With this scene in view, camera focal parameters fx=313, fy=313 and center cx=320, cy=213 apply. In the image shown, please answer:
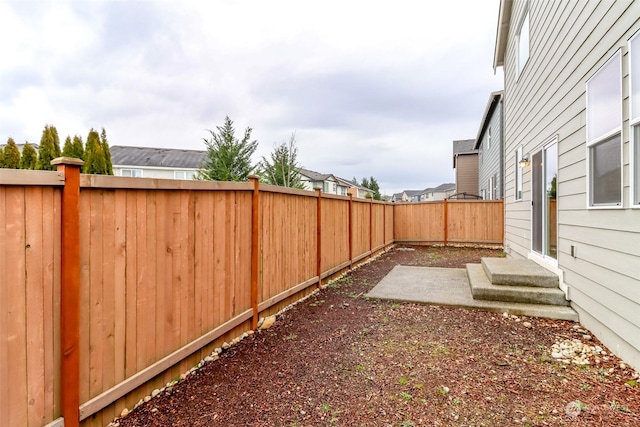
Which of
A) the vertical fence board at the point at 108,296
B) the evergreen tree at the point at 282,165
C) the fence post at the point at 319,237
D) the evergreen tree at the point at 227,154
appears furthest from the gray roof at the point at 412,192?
the vertical fence board at the point at 108,296

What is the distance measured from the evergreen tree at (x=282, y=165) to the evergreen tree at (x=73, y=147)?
9.03 meters

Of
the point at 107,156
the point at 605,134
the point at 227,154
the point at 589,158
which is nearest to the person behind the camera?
the point at 605,134

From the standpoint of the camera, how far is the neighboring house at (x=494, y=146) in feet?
38.8

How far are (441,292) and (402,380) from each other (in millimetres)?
2750

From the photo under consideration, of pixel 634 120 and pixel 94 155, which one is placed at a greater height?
pixel 94 155

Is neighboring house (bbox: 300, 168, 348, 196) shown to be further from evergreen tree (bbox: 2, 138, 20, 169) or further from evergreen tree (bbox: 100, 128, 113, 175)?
evergreen tree (bbox: 2, 138, 20, 169)

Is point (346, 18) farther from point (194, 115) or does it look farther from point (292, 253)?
point (194, 115)

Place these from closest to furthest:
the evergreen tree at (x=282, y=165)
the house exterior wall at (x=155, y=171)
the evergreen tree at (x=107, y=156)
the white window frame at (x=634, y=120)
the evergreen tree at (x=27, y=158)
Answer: the white window frame at (x=634, y=120) < the evergreen tree at (x=27, y=158) < the evergreen tree at (x=107, y=156) < the evergreen tree at (x=282, y=165) < the house exterior wall at (x=155, y=171)

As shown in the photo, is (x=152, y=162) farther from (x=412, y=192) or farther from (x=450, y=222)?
(x=412, y=192)

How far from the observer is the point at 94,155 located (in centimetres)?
1291

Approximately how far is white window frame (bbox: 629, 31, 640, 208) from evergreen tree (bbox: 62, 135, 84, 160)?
643 inches

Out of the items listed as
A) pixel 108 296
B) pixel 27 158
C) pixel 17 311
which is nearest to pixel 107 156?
pixel 27 158

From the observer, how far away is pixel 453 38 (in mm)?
8500

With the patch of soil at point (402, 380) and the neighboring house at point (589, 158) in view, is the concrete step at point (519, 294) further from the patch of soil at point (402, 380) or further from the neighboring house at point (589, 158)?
the patch of soil at point (402, 380)
